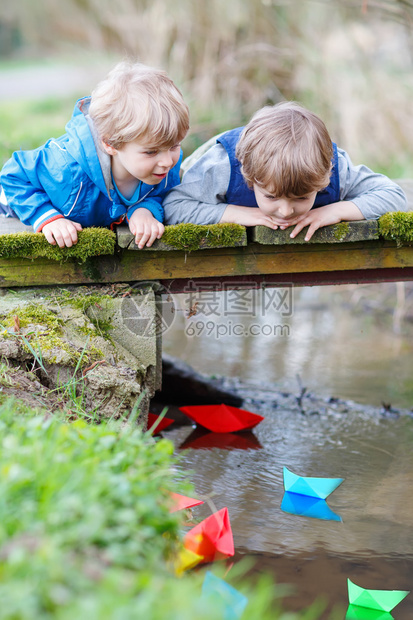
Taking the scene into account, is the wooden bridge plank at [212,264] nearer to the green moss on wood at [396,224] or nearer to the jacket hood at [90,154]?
the green moss on wood at [396,224]

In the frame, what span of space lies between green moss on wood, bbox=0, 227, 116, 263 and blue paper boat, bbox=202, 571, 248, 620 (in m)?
1.53

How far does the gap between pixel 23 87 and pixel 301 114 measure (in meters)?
15.1

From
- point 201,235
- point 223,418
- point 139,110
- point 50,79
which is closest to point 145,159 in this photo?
point 139,110

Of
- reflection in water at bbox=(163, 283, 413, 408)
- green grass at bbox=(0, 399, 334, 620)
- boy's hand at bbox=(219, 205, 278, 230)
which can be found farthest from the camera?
reflection in water at bbox=(163, 283, 413, 408)

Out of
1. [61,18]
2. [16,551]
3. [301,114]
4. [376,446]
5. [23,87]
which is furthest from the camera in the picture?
[23,87]

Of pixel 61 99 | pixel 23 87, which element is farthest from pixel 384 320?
pixel 23 87

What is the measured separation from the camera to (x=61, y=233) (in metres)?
2.70

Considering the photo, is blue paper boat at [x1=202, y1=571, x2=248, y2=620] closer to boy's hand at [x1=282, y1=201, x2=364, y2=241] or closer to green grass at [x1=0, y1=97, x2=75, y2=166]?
boy's hand at [x1=282, y1=201, x2=364, y2=241]

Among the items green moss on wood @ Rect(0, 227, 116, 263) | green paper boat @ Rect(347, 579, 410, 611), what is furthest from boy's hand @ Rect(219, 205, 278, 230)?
green paper boat @ Rect(347, 579, 410, 611)

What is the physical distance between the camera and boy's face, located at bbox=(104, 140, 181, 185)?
2.70 metres

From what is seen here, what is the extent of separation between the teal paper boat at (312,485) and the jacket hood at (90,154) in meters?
1.60

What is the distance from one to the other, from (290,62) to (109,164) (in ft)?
18.5

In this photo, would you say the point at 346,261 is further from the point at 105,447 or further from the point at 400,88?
the point at 400,88

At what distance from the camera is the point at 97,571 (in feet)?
3.95
